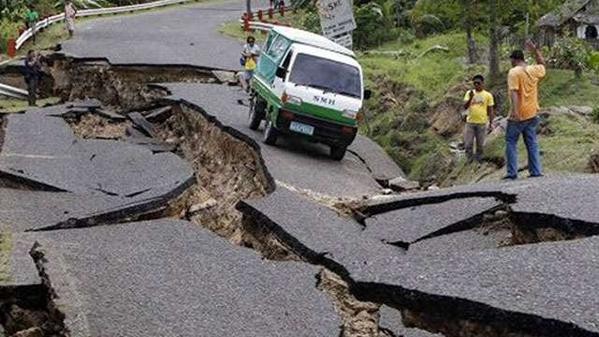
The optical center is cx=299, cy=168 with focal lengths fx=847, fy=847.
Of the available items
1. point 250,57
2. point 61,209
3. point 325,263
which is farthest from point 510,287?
point 250,57

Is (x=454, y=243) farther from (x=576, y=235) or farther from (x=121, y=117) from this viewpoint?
(x=121, y=117)

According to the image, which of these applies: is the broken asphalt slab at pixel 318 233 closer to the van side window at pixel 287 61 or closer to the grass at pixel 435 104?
the grass at pixel 435 104

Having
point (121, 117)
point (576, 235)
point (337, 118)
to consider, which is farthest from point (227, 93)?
point (576, 235)

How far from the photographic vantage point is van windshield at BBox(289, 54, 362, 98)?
634 inches

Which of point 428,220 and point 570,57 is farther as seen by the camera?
point 570,57

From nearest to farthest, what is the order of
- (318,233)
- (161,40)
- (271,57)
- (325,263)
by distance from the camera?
(325,263), (318,233), (271,57), (161,40)

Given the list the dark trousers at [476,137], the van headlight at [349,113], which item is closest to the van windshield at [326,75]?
the van headlight at [349,113]

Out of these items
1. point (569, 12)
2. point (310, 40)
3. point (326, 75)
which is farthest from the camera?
point (569, 12)

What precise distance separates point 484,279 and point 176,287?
300 centimetres

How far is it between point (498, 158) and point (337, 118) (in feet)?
10.2

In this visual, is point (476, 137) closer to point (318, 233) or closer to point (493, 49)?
point (493, 49)

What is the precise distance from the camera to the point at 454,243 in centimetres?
988

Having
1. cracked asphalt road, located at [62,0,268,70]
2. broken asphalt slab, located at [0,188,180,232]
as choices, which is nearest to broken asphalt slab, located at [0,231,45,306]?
broken asphalt slab, located at [0,188,180,232]

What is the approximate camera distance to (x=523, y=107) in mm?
12148
